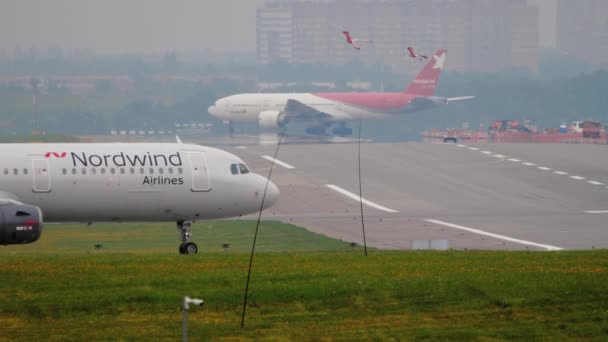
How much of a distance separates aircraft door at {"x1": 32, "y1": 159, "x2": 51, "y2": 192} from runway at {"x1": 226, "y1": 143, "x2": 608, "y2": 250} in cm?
1514

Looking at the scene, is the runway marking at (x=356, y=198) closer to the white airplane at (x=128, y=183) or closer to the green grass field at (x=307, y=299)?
the white airplane at (x=128, y=183)

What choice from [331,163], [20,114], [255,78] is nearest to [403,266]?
[331,163]

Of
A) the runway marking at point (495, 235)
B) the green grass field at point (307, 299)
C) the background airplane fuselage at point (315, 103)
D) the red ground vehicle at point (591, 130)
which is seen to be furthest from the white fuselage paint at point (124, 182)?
the background airplane fuselage at point (315, 103)

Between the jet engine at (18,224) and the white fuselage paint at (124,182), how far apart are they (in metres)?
3.94

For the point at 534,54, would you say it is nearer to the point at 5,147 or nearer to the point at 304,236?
the point at 304,236

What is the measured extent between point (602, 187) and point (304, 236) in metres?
25.1

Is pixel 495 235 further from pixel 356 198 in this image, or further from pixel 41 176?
pixel 41 176

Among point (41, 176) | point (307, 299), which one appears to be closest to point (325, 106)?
point (41, 176)

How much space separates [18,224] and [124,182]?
5.81 meters

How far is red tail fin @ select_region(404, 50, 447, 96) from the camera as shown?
401ft

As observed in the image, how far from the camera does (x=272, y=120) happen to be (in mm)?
114688

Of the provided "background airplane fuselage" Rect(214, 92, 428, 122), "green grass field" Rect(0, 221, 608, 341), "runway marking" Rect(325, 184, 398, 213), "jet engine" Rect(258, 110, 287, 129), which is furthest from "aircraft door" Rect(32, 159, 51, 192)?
"background airplane fuselage" Rect(214, 92, 428, 122)

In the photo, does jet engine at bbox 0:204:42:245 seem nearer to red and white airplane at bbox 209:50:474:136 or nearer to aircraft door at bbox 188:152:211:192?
aircraft door at bbox 188:152:211:192

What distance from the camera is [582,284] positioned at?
86.0 ft
